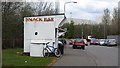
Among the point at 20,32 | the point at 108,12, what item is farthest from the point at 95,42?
the point at 20,32

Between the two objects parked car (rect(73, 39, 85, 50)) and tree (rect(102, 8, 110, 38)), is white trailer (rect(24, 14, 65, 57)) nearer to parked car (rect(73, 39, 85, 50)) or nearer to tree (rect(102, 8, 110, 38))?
parked car (rect(73, 39, 85, 50))

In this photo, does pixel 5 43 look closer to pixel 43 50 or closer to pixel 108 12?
pixel 43 50

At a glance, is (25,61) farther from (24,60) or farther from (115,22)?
(115,22)

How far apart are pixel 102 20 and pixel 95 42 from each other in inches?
1162

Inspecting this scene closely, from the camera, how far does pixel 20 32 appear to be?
156 feet

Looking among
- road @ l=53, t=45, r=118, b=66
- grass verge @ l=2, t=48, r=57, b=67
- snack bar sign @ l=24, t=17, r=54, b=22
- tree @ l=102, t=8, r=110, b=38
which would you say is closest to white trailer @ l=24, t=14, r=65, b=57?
snack bar sign @ l=24, t=17, r=54, b=22

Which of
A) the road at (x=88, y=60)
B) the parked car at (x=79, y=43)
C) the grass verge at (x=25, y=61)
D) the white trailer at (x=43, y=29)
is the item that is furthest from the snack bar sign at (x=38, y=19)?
the parked car at (x=79, y=43)

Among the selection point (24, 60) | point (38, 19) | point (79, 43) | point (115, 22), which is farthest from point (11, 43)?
point (115, 22)

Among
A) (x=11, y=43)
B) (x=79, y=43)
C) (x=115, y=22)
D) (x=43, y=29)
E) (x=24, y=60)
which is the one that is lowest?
(x=79, y=43)

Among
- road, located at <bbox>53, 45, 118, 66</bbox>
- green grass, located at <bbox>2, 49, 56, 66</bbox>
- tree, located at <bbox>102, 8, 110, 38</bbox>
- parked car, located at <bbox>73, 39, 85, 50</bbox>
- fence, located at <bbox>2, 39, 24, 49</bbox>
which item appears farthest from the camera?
tree, located at <bbox>102, 8, 110, 38</bbox>

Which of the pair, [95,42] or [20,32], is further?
[95,42]

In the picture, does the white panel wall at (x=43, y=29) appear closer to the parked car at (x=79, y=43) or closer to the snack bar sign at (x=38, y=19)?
the snack bar sign at (x=38, y=19)

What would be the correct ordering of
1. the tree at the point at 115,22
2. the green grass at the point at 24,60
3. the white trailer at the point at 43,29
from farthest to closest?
1. the tree at the point at 115,22
2. the white trailer at the point at 43,29
3. the green grass at the point at 24,60

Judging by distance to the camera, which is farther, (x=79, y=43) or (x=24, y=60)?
(x=79, y=43)
